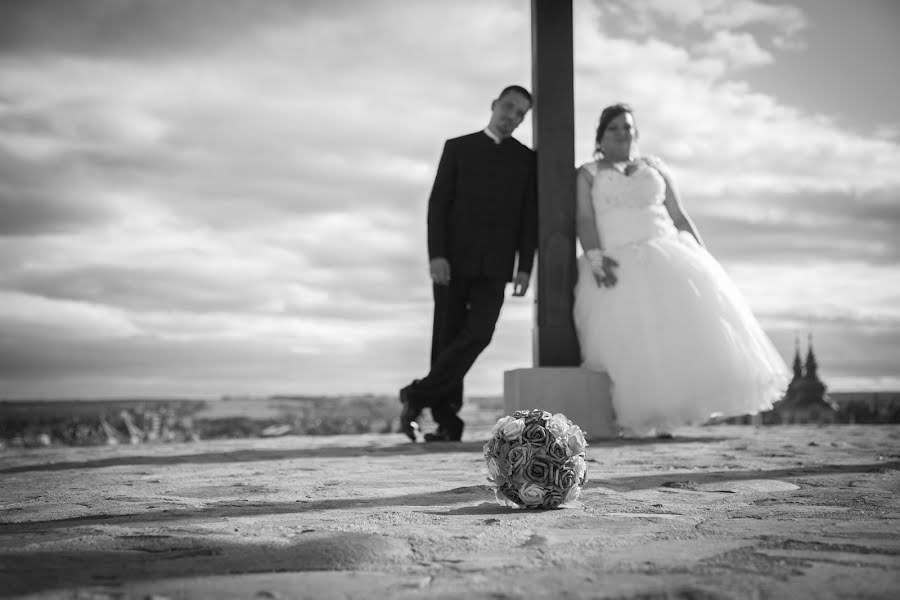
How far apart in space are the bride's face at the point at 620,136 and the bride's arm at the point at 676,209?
0.26m

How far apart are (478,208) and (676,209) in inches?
66.5

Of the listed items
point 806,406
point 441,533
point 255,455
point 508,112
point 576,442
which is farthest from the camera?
point 806,406

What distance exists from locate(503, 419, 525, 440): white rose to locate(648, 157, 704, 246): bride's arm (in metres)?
4.20

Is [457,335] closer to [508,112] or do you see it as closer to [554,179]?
[554,179]

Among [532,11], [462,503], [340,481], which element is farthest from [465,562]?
[532,11]

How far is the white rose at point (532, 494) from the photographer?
2.76 m

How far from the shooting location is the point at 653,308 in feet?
20.3

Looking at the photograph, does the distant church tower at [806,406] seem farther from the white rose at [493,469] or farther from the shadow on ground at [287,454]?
the white rose at [493,469]

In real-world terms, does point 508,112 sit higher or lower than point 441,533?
higher

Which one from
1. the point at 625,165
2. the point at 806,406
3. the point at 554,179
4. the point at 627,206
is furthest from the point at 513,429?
the point at 806,406

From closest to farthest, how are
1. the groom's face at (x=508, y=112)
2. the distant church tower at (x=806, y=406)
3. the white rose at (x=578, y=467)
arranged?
the white rose at (x=578, y=467) → the groom's face at (x=508, y=112) → the distant church tower at (x=806, y=406)

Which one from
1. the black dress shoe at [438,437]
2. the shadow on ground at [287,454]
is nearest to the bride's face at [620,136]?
the shadow on ground at [287,454]

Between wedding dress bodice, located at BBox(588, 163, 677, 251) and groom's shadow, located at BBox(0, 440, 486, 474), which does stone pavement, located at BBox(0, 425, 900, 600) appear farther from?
wedding dress bodice, located at BBox(588, 163, 677, 251)

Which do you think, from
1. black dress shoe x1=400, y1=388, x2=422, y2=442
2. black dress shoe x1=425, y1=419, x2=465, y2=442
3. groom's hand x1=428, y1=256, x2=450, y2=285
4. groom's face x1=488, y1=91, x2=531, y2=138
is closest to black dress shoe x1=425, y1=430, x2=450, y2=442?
black dress shoe x1=425, y1=419, x2=465, y2=442
